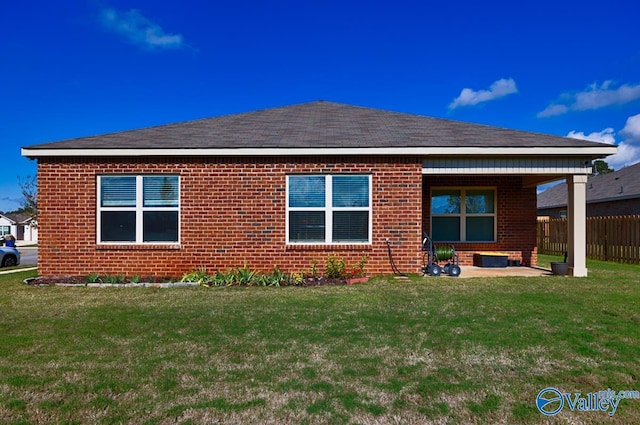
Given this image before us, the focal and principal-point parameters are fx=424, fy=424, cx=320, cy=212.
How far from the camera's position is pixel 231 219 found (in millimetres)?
9938

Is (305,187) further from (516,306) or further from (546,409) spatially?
(546,409)

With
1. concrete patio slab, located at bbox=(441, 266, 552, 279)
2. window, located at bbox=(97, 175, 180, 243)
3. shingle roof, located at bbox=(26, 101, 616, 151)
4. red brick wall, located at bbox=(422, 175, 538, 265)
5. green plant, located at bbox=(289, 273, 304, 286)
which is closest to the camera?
green plant, located at bbox=(289, 273, 304, 286)

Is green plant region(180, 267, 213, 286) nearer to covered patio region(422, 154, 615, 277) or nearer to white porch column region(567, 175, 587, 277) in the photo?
covered patio region(422, 154, 615, 277)

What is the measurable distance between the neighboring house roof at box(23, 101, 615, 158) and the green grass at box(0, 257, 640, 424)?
11.8 ft

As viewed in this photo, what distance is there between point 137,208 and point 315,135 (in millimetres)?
4594

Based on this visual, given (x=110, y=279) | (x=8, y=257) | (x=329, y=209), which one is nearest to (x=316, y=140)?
(x=329, y=209)

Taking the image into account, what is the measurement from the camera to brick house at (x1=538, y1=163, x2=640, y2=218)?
22047 millimetres

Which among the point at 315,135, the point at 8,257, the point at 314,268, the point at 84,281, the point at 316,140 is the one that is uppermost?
the point at 315,135

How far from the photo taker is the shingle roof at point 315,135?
9820 mm

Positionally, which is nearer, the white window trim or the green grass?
the green grass

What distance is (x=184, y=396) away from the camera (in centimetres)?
344

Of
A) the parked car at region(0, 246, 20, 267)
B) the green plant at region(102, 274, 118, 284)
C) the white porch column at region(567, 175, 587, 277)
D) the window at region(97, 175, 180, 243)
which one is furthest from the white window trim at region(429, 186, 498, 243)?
the parked car at region(0, 246, 20, 267)

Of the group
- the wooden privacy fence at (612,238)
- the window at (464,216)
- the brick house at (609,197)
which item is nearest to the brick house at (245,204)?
the window at (464,216)

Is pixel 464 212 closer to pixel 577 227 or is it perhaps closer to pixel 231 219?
pixel 577 227
